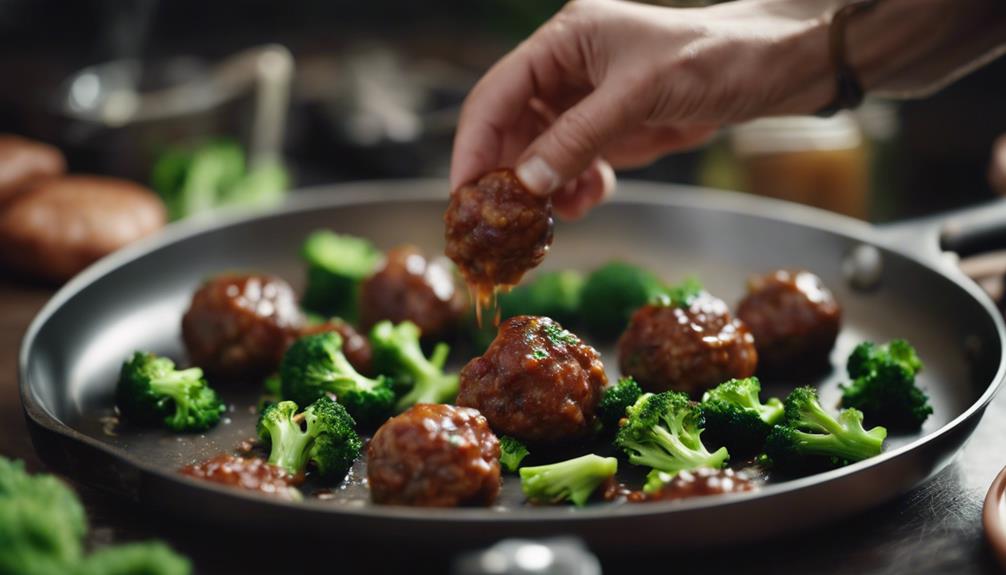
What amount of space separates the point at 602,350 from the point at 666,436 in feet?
3.09

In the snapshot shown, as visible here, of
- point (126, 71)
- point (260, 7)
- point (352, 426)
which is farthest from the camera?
point (260, 7)

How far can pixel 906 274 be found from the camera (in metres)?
3.74

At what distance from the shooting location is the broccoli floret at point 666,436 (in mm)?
2623

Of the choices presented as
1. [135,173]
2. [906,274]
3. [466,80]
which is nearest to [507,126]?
[906,274]

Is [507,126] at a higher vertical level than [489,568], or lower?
higher

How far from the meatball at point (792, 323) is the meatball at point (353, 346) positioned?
123cm

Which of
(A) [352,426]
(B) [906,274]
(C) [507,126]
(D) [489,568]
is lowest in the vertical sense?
(B) [906,274]

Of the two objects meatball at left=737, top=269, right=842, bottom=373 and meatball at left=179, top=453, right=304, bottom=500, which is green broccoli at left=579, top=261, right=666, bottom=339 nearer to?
meatball at left=737, top=269, right=842, bottom=373

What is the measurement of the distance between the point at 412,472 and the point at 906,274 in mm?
2201

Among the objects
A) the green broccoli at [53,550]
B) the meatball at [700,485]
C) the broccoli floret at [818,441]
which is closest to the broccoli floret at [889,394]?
the broccoli floret at [818,441]

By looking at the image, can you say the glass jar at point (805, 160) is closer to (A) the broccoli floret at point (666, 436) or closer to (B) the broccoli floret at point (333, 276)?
(B) the broccoli floret at point (333, 276)

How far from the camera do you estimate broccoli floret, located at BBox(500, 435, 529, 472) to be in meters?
2.68

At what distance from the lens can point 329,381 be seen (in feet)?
9.95

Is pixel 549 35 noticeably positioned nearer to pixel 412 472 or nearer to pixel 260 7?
pixel 412 472
